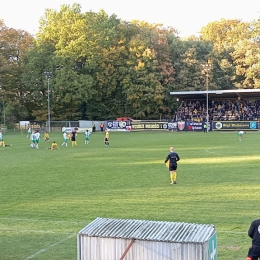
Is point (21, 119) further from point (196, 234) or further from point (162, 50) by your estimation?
point (196, 234)

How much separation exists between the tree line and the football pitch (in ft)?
154

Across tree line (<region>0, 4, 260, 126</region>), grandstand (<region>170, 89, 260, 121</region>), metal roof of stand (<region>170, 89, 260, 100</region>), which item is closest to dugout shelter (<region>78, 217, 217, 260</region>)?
metal roof of stand (<region>170, 89, 260, 100</region>)

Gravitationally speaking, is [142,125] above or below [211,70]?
below

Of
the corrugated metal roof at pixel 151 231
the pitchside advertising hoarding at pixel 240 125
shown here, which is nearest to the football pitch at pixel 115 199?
the corrugated metal roof at pixel 151 231

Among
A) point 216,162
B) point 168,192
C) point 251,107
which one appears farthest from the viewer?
point 251,107

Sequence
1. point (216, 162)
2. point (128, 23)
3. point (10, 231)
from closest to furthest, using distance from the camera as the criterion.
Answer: point (10, 231) → point (216, 162) → point (128, 23)

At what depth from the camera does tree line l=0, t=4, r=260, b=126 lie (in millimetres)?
69375

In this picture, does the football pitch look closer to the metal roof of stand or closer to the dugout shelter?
the dugout shelter

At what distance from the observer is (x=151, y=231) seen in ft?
15.5

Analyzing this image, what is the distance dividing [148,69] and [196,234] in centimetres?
6801

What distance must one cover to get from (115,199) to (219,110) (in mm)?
60430

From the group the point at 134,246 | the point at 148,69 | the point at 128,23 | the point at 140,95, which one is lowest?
the point at 134,246

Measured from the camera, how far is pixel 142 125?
6569 centimetres

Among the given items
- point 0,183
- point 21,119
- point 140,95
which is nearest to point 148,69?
point 140,95
